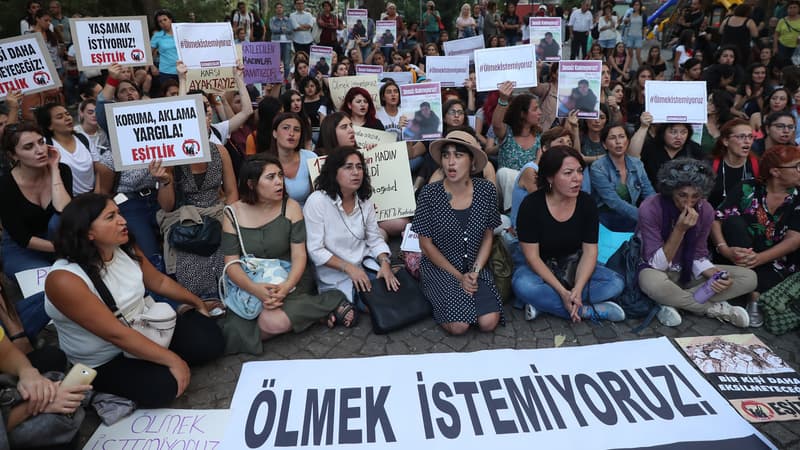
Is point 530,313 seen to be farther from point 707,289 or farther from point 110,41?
point 110,41

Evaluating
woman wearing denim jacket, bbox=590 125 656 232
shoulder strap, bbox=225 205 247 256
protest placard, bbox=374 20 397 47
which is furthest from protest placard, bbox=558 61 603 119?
protest placard, bbox=374 20 397 47

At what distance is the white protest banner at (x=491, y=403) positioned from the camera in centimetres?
328

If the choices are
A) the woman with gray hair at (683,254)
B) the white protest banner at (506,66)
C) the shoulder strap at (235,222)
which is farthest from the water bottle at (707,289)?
the shoulder strap at (235,222)

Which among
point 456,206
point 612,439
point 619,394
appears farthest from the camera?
point 456,206

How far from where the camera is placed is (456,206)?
15.0ft

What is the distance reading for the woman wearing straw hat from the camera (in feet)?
14.5

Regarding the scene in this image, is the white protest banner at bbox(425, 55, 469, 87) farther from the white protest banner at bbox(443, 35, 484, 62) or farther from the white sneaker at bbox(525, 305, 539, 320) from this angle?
the white sneaker at bbox(525, 305, 539, 320)

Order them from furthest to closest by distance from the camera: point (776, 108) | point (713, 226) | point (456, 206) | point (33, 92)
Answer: point (776, 108) < point (33, 92) < point (713, 226) < point (456, 206)

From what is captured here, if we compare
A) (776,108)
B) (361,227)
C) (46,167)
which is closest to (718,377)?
(361,227)

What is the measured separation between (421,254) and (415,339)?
2.82ft

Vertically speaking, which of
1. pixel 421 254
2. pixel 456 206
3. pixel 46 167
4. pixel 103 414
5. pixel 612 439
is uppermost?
pixel 46 167

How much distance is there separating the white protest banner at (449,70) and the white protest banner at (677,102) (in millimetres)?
3063

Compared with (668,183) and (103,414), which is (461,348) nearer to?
(668,183)

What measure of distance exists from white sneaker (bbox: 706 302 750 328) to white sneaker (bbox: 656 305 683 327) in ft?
0.92
